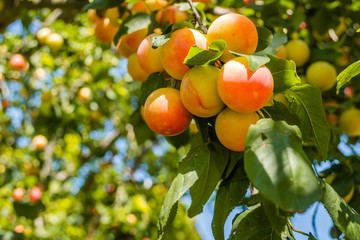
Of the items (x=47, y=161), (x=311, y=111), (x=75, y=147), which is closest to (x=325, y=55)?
(x=311, y=111)

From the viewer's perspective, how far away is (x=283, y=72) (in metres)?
0.79

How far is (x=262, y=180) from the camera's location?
→ 1.95 feet

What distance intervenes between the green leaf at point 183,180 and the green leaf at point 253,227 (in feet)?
0.53

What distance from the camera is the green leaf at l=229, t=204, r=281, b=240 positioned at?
0.79 m

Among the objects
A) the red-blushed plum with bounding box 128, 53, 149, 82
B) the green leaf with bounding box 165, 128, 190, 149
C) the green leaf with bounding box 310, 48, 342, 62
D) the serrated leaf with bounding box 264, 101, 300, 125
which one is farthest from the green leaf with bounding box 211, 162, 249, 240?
the green leaf with bounding box 310, 48, 342, 62

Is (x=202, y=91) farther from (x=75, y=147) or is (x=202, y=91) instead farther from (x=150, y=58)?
(x=75, y=147)

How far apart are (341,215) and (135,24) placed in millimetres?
830

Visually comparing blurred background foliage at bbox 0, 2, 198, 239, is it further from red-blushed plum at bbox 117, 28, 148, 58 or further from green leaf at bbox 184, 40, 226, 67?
green leaf at bbox 184, 40, 226, 67

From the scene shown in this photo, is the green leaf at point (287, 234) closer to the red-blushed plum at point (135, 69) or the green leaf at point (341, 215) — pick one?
the green leaf at point (341, 215)

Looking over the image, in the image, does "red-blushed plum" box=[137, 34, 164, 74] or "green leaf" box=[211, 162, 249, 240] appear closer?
"green leaf" box=[211, 162, 249, 240]

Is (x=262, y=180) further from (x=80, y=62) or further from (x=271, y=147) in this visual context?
(x=80, y=62)

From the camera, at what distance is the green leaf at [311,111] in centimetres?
81

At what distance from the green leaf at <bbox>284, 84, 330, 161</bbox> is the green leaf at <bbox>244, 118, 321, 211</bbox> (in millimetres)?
156

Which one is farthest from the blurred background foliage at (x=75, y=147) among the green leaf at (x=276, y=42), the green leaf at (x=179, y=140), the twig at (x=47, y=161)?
the green leaf at (x=276, y=42)
